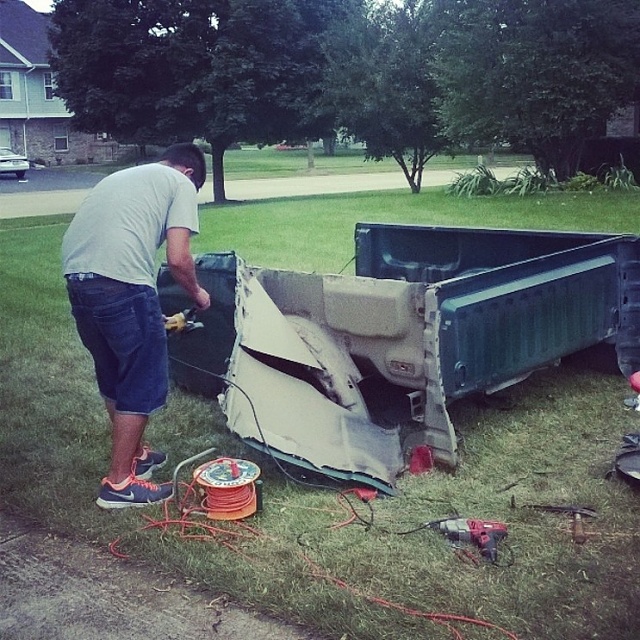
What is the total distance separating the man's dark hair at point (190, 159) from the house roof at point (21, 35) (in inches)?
1659

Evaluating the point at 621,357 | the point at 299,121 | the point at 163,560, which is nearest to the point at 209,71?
the point at 299,121

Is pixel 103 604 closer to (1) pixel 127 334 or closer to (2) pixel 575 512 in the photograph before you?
(1) pixel 127 334

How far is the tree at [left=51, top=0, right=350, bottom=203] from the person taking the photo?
815 inches

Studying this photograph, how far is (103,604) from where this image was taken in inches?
140

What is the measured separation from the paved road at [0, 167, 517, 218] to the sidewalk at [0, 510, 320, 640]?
1697 cm

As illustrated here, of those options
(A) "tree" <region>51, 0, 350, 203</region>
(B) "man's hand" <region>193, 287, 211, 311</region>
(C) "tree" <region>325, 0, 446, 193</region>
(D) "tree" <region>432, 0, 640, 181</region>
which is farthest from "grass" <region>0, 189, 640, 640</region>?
(A) "tree" <region>51, 0, 350, 203</region>

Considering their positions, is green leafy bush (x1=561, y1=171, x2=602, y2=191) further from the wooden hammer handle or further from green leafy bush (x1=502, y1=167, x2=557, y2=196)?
the wooden hammer handle

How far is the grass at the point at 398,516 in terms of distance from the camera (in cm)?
338

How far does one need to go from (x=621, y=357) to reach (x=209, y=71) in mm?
16965

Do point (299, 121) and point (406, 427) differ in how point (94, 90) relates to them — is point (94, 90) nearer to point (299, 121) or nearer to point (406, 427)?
point (299, 121)

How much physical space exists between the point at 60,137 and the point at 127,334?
4581 cm

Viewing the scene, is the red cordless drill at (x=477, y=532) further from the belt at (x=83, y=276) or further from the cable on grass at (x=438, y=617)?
the belt at (x=83, y=276)

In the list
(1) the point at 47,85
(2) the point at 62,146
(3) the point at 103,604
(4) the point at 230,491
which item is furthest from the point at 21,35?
(3) the point at 103,604

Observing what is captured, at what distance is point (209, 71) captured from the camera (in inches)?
836
